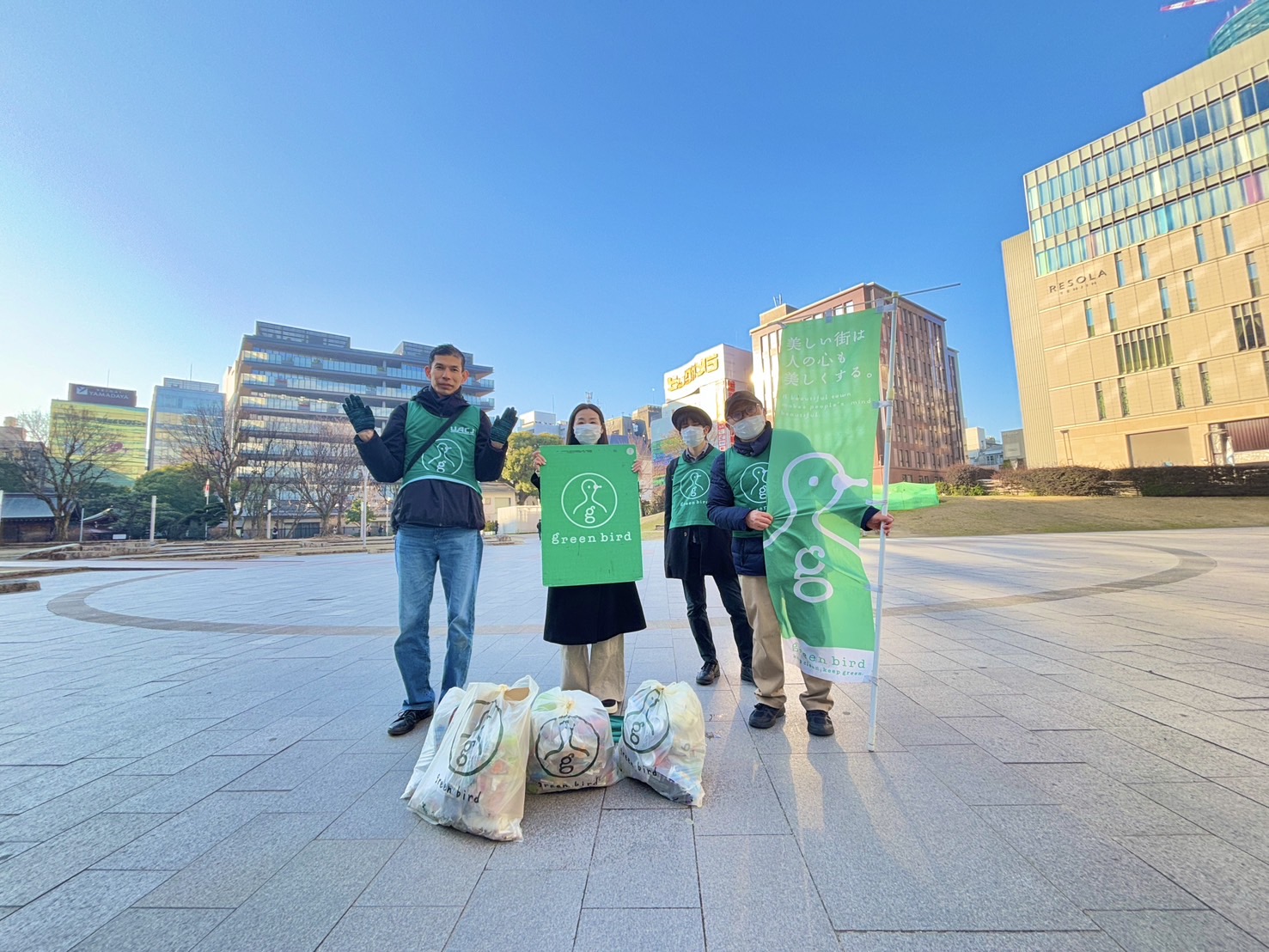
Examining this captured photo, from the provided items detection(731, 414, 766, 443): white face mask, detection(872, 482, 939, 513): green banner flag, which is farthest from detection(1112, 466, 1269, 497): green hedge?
detection(731, 414, 766, 443): white face mask

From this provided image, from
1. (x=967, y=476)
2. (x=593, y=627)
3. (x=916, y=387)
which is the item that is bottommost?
(x=593, y=627)

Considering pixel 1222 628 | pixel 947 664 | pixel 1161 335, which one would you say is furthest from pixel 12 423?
pixel 1161 335

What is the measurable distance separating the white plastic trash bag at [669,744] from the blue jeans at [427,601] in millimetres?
1290

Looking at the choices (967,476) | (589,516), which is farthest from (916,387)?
(589,516)

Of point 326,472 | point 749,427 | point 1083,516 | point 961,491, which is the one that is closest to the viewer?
point 749,427

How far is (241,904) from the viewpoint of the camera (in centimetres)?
160

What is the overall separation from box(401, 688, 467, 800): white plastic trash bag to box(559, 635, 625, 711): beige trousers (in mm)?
733

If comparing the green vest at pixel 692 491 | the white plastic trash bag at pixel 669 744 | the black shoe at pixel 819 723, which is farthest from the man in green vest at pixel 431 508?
the black shoe at pixel 819 723

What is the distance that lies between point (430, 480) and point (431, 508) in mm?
182

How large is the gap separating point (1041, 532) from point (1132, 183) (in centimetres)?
3416

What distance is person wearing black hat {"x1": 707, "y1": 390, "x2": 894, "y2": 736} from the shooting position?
9.39ft

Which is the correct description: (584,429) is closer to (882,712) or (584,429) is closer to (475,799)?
(475,799)

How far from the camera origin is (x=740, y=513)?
2.96m

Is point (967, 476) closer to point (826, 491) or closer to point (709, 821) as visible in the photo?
point (826, 491)
